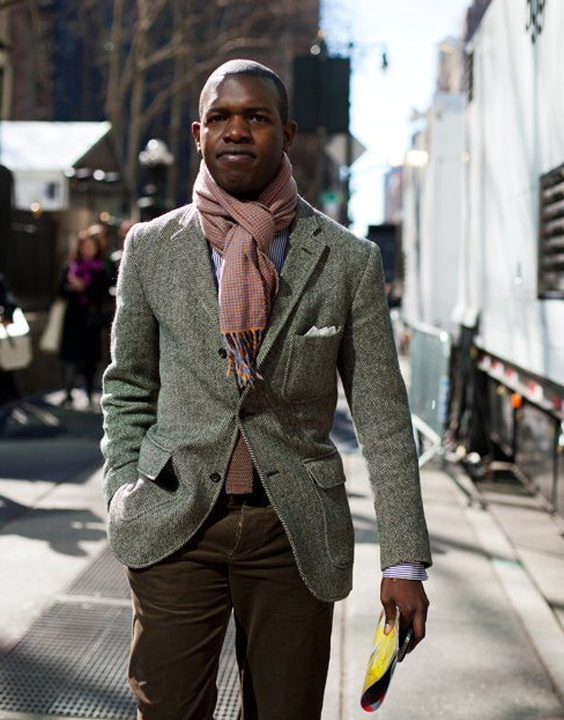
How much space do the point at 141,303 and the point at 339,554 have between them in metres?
0.72

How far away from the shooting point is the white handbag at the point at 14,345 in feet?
25.6

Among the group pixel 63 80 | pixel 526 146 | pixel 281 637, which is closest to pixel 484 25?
pixel 526 146

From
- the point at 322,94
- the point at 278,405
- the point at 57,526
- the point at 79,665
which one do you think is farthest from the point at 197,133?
the point at 322,94

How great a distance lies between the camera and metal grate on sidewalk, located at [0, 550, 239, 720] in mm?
3780

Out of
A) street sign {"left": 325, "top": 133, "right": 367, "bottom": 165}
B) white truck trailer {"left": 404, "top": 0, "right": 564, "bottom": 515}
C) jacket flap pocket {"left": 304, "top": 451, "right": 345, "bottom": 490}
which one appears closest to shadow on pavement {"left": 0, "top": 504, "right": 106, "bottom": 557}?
white truck trailer {"left": 404, "top": 0, "right": 564, "bottom": 515}

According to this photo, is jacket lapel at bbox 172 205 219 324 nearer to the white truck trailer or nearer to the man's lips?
the man's lips

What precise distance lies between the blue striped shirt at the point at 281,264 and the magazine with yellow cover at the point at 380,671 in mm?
123

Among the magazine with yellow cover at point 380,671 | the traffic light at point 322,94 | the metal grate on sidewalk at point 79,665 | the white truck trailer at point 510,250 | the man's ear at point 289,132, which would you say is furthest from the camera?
the traffic light at point 322,94

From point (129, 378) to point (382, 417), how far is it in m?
0.59

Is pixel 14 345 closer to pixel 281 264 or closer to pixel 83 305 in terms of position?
pixel 83 305

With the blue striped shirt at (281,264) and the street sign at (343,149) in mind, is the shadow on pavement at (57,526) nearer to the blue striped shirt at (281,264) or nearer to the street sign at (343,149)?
the blue striped shirt at (281,264)

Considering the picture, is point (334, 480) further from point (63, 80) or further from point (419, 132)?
point (63, 80)

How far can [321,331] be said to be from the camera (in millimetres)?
2266

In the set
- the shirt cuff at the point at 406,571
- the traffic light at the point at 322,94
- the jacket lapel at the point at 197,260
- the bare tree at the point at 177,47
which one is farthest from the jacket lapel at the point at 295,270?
the bare tree at the point at 177,47
